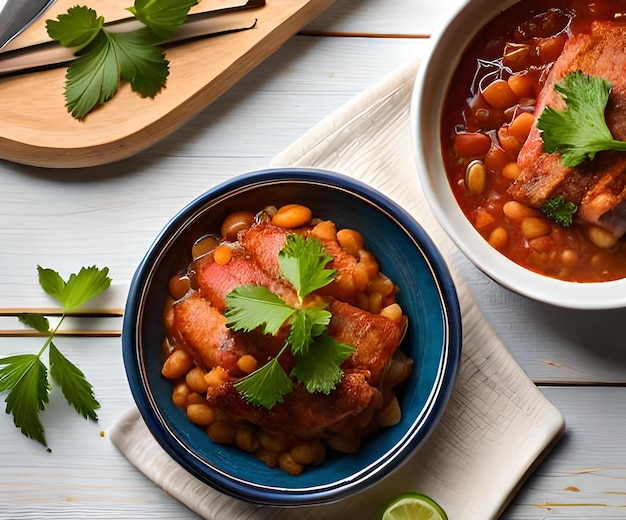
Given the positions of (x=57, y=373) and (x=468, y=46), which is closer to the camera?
(x=468, y=46)

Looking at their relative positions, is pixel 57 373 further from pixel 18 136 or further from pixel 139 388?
pixel 18 136

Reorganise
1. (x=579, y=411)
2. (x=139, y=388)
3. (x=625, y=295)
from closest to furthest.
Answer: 1. (x=625, y=295)
2. (x=139, y=388)
3. (x=579, y=411)

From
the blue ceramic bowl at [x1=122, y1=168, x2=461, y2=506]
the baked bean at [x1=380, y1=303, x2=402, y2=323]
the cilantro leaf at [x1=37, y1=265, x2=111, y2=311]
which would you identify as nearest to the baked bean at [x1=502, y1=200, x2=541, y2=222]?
the blue ceramic bowl at [x1=122, y1=168, x2=461, y2=506]

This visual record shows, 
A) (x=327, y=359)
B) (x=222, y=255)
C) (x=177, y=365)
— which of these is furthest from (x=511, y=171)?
(x=177, y=365)

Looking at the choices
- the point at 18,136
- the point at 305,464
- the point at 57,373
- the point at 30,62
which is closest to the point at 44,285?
the point at 57,373

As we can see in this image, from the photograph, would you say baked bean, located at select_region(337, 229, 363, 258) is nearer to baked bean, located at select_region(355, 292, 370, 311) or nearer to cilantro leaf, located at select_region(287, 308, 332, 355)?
baked bean, located at select_region(355, 292, 370, 311)

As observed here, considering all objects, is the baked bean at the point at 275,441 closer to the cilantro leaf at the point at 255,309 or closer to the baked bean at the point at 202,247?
the cilantro leaf at the point at 255,309

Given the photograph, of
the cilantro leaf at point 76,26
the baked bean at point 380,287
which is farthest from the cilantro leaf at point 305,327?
the cilantro leaf at point 76,26
